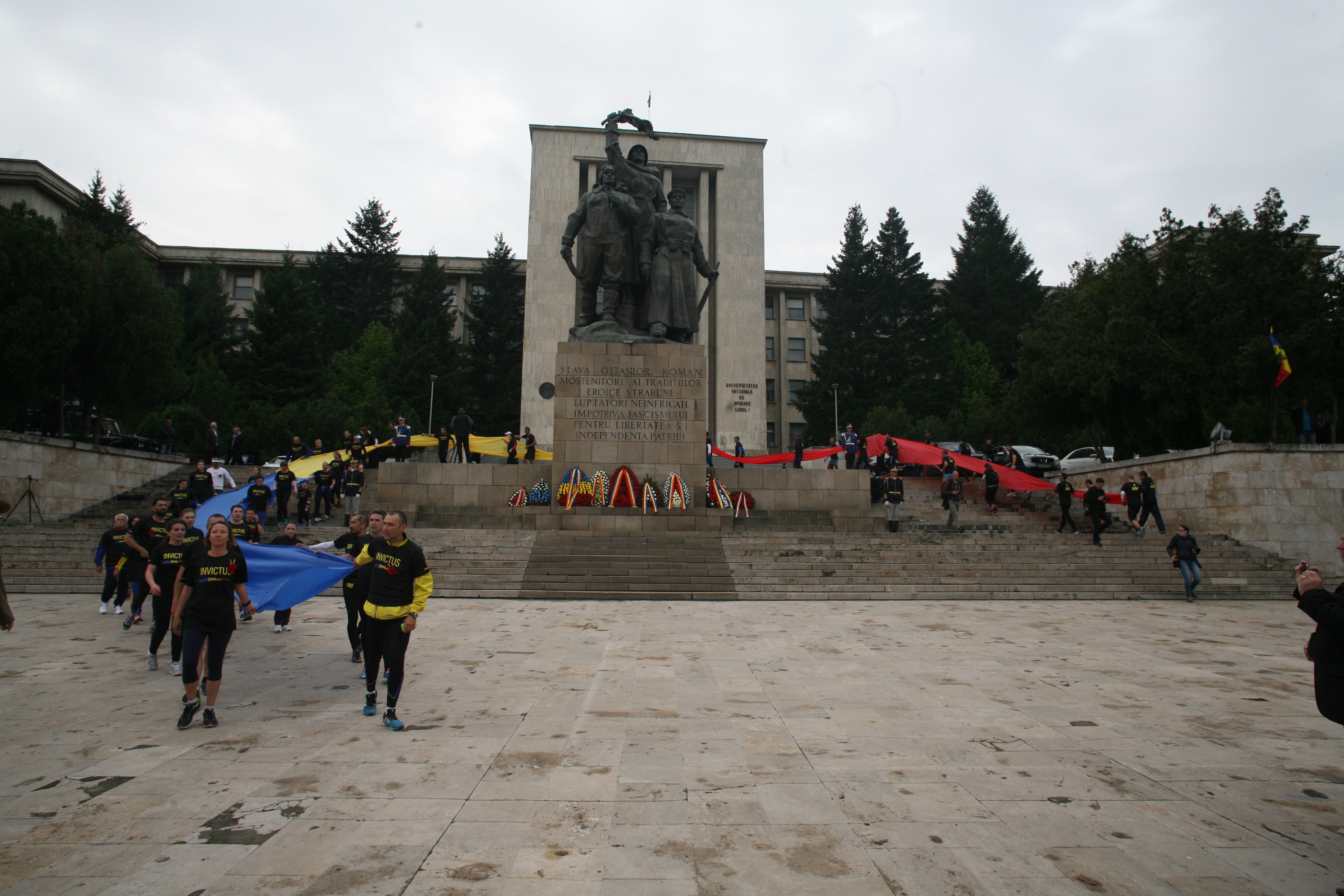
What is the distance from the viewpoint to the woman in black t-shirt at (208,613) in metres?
5.57

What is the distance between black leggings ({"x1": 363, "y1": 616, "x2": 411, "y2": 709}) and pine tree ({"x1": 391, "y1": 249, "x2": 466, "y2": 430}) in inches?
1409

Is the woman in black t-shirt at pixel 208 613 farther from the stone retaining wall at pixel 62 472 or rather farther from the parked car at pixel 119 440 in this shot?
the parked car at pixel 119 440

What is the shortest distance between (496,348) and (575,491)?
34.7 metres

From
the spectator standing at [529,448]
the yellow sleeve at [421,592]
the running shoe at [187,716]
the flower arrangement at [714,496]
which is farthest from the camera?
the spectator standing at [529,448]

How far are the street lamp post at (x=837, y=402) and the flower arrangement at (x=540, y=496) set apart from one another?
99.2ft

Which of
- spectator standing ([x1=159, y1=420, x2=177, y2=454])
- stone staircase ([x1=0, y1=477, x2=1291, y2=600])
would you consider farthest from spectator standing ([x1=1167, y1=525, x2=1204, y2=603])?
spectator standing ([x1=159, y1=420, x2=177, y2=454])

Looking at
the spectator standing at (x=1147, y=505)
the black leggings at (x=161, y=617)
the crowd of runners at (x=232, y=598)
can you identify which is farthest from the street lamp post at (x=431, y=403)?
the black leggings at (x=161, y=617)

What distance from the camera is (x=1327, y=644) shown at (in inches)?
147

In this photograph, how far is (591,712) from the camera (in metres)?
5.86

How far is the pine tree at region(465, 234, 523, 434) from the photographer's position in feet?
160

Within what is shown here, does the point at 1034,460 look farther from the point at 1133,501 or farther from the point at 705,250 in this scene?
the point at 705,250

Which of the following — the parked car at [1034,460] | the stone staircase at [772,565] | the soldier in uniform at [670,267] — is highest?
the soldier in uniform at [670,267]

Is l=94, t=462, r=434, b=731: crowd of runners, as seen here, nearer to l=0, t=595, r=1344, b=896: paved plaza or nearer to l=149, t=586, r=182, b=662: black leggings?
l=149, t=586, r=182, b=662: black leggings

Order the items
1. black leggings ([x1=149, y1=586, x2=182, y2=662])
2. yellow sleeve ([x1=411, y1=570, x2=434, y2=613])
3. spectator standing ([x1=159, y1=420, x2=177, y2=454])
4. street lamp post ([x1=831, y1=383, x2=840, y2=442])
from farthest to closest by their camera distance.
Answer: street lamp post ([x1=831, y1=383, x2=840, y2=442])
spectator standing ([x1=159, y1=420, x2=177, y2=454])
black leggings ([x1=149, y1=586, x2=182, y2=662])
yellow sleeve ([x1=411, y1=570, x2=434, y2=613])
